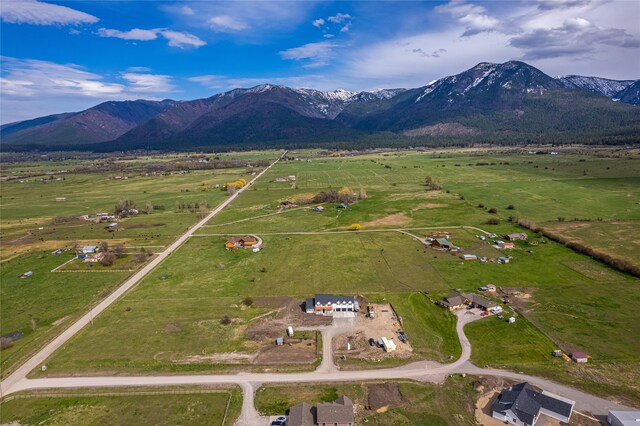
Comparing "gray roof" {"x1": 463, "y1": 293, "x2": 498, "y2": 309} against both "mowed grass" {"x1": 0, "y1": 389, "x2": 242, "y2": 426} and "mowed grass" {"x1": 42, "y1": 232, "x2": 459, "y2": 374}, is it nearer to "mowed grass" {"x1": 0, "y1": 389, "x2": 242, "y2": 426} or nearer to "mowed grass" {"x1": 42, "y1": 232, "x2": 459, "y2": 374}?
"mowed grass" {"x1": 42, "y1": 232, "x2": 459, "y2": 374}

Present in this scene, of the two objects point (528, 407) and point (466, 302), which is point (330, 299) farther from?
point (528, 407)

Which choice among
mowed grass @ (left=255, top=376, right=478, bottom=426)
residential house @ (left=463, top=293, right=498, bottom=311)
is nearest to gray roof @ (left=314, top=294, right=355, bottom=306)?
mowed grass @ (left=255, top=376, right=478, bottom=426)

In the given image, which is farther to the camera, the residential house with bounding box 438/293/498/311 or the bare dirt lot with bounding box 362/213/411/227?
the bare dirt lot with bounding box 362/213/411/227

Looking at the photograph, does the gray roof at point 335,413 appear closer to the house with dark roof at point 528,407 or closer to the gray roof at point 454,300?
the house with dark roof at point 528,407

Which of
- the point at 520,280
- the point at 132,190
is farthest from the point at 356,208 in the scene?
the point at 132,190

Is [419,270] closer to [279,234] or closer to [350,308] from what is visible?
[350,308]

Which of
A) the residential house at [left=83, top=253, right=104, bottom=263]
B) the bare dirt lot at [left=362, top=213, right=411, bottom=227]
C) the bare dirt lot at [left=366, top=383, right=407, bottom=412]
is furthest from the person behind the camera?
the bare dirt lot at [left=362, top=213, right=411, bottom=227]
